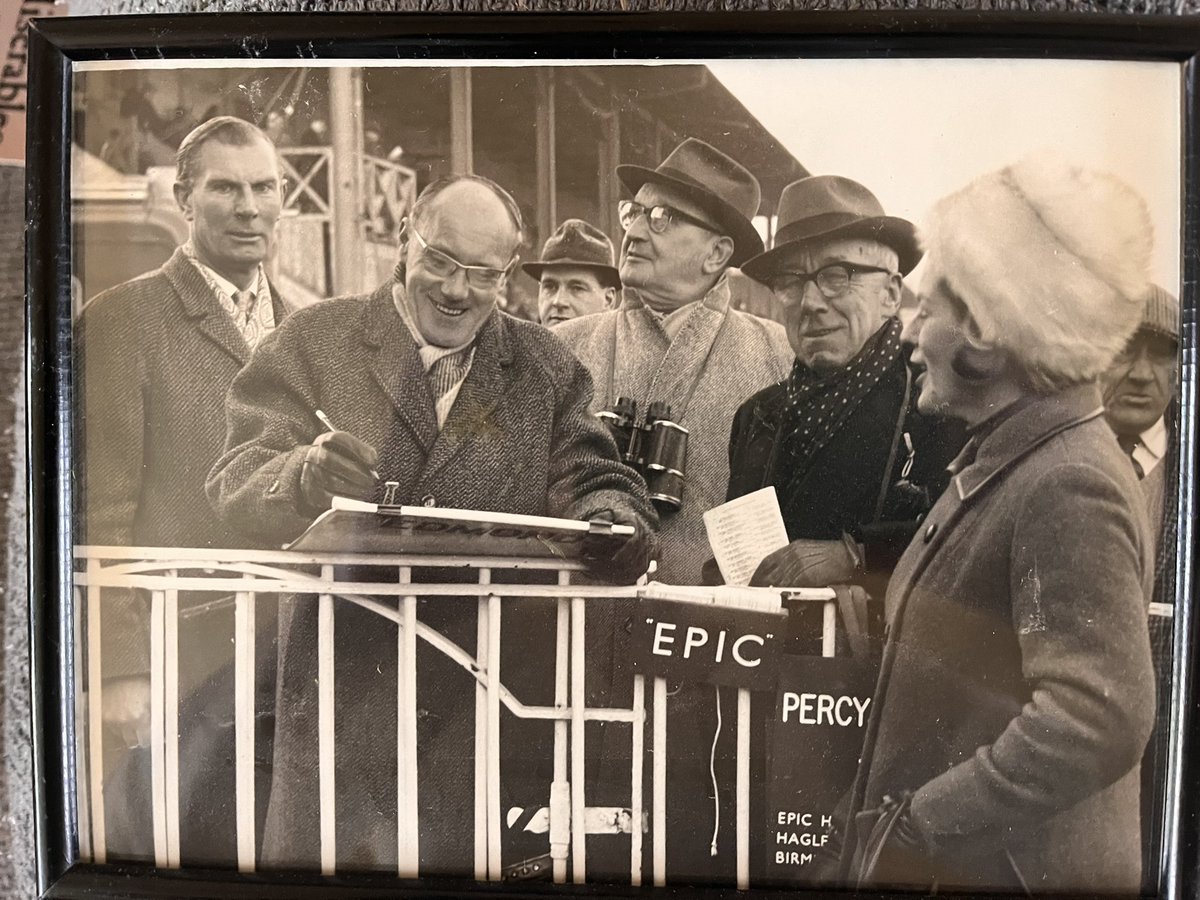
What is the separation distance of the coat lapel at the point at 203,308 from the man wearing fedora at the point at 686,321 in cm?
24

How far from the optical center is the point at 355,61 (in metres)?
0.61

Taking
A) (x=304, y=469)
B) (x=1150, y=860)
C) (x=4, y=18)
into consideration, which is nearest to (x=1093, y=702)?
(x=1150, y=860)

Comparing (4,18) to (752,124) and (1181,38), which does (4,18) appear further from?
(1181,38)

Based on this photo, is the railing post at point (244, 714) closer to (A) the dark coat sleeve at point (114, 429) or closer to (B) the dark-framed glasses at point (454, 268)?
(A) the dark coat sleeve at point (114, 429)

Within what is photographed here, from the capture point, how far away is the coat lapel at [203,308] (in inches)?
24.3

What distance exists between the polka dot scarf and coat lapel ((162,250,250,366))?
16.1 inches

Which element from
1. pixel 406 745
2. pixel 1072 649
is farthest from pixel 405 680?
pixel 1072 649

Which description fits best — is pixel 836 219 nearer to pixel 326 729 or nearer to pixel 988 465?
pixel 988 465

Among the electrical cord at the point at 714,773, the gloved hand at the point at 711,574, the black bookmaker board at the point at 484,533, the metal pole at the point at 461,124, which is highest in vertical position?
the metal pole at the point at 461,124

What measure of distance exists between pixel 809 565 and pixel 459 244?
35cm

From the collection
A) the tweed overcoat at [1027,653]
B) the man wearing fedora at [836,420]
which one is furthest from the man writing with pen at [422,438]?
the tweed overcoat at [1027,653]

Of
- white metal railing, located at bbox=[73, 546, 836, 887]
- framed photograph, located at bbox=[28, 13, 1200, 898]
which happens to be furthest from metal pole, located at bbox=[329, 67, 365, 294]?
white metal railing, located at bbox=[73, 546, 836, 887]

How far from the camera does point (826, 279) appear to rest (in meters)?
0.60

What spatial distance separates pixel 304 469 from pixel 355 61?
1.00 ft
